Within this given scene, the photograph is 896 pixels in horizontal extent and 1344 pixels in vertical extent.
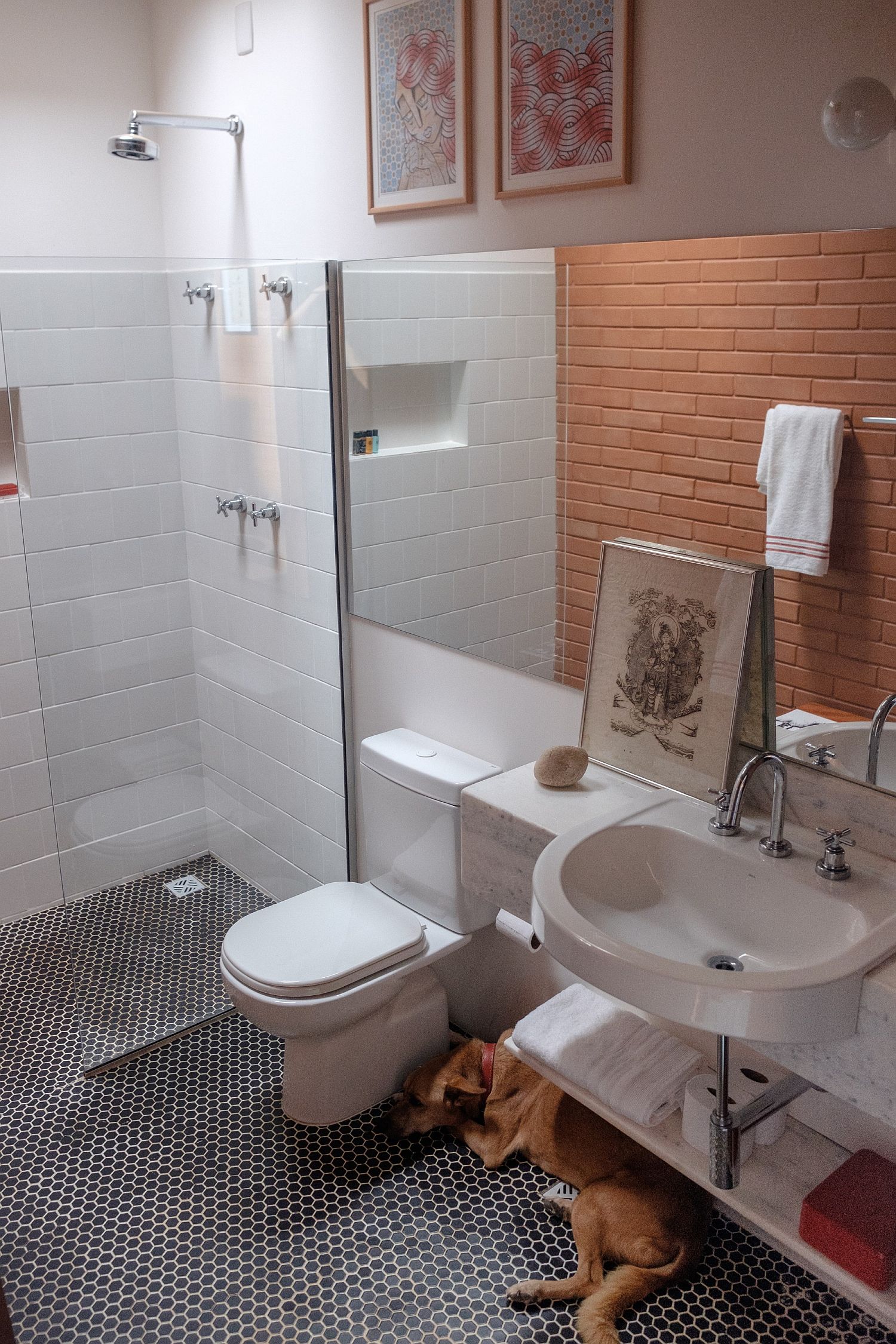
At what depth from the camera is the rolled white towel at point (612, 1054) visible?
6.91ft

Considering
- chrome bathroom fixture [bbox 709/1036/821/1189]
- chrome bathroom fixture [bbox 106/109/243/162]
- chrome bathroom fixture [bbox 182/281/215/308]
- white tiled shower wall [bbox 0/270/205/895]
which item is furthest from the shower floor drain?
chrome bathroom fixture [bbox 106/109/243/162]

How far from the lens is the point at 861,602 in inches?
71.3

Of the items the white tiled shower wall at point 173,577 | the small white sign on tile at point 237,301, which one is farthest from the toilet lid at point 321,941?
the small white sign on tile at point 237,301

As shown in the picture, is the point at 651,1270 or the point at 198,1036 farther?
the point at 198,1036

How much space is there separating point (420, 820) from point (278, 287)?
135cm

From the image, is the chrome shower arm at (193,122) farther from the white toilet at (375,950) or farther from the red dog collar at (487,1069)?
the red dog collar at (487,1069)

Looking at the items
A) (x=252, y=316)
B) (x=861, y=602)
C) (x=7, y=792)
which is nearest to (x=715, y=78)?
(x=861, y=602)

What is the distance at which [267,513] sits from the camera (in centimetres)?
298

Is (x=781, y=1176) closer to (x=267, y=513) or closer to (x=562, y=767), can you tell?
(x=562, y=767)

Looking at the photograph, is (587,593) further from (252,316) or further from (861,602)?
(252,316)

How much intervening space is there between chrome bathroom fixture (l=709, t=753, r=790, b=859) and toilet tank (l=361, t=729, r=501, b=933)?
2.41ft

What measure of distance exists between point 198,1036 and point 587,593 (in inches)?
64.6

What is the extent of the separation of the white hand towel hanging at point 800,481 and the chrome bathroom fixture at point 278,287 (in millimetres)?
1379

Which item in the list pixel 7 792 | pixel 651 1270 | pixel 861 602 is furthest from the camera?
pixel 7 792
